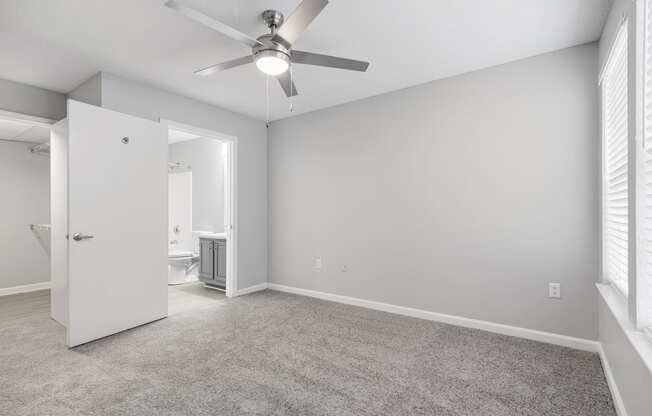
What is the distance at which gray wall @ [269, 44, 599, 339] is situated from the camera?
8.79 feet

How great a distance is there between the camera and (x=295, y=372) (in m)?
2.31

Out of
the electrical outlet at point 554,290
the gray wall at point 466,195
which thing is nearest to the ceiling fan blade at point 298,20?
the gray wall at point 466,195

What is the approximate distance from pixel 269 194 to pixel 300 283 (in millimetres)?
1387

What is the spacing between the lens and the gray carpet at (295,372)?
191 cm

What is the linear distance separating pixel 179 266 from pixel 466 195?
4.37 metres

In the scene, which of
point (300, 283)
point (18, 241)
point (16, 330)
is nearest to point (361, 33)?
point (300, 283)

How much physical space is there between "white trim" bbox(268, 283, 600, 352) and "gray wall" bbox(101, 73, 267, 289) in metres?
0.82

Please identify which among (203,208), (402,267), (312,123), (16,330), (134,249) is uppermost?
(312,123)

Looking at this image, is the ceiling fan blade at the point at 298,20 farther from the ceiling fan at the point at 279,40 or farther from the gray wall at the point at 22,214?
the gray wall at the point at 22,214

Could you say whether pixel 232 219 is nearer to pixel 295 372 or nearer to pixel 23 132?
pixel 295 372

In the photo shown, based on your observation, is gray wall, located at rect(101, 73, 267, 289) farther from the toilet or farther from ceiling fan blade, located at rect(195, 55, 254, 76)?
ceiling fan blade, located at rect(195, 55, 254, 76)

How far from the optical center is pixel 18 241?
15.7 ft

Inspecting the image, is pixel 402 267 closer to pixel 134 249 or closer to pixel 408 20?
Answer: pixel 408 20

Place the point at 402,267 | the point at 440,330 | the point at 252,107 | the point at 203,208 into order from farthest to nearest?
the point at 203,208 → the point at 252,107 → the point at 402,267 → the point at 440,330
